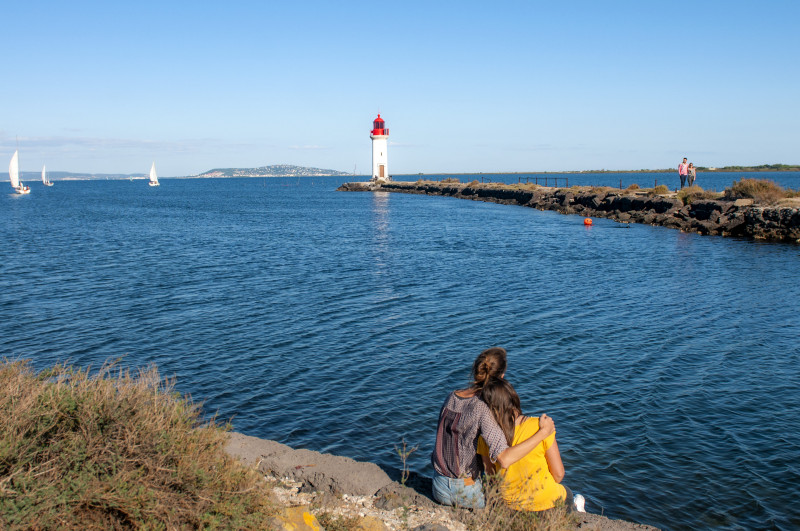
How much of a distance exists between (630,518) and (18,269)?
85.1ft

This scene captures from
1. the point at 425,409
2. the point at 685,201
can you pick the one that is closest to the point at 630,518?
the point at 425,409

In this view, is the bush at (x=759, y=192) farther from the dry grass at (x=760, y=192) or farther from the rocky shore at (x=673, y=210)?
the rocky shore at (x=673, y=210)

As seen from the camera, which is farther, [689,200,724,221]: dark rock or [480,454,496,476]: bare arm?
[689,200,724,221]: dark rock

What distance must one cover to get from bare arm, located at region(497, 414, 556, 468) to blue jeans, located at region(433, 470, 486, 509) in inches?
22.5

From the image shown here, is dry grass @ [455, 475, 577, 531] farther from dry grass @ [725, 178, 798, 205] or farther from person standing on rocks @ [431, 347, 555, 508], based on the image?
dry grass @ [725, 178, 798, 205]

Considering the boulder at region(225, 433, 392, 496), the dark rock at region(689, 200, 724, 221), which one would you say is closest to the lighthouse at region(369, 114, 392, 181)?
the dark rock at region(689, 200, 724, 221)

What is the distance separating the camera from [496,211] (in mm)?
60062

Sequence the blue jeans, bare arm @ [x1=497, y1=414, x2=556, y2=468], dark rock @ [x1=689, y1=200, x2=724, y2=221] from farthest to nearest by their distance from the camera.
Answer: dark rock @ [x1=689, y1=200, x2=724, y2=221] < the blue jeans < bare arm @ [x1=497, y1=414, x2=556, y2=468]

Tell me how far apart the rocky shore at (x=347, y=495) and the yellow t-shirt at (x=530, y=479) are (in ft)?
2.07

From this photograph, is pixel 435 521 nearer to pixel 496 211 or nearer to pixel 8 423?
pixel 8 423

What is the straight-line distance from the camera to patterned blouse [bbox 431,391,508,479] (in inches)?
215

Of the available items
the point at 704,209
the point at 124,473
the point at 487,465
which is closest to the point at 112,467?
the point at 124,473

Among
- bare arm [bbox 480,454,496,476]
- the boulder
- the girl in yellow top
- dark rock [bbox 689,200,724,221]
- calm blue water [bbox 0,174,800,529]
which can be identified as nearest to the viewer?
the girl in yellow top

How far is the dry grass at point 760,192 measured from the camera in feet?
118
